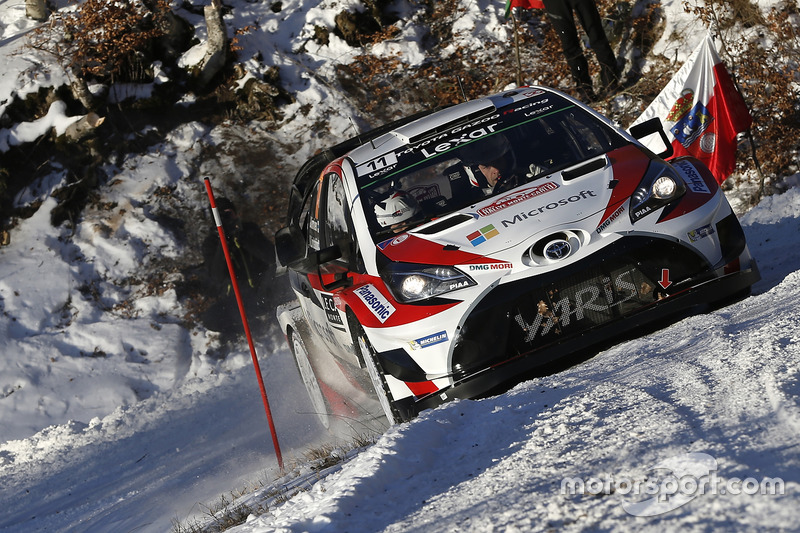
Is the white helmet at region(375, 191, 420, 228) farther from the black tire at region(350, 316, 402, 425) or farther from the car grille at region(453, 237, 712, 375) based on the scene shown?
the car grille at region(453, 237, 712, 375)

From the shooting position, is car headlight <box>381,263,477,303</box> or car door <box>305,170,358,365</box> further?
car door <box>305,170,358,365</box>

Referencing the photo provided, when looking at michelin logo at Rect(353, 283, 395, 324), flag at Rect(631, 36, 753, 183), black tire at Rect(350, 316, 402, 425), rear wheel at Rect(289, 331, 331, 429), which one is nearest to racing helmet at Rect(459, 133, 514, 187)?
michelin logo at Rect(353, 283, 395, 324)

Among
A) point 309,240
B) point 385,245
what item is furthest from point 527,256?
point 309,240

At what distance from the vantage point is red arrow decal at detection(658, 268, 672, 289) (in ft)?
15.8

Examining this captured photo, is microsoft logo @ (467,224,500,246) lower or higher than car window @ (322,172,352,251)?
lower

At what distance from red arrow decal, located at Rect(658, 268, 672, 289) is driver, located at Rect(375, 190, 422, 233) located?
1.54 m

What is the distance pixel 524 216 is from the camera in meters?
4.92

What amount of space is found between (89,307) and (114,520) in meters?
5.14

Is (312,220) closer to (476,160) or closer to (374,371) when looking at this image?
(476,160)

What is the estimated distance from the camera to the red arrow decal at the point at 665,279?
4.81 m

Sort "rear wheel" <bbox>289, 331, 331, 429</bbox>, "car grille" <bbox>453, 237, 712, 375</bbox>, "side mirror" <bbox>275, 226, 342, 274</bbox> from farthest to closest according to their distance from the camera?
"rear wheel" <bbox>289, 331, 331, 429</bbox>
"side mirror" <bbox>275, 226, 342, 274</bbox>
"car grille" <bbox>453, 237, 712, 375</bbox>

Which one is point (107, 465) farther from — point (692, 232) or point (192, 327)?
Answer: point (692, 232)

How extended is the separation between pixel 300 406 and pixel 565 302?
13.5 ft

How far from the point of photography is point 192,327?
35.2ft
